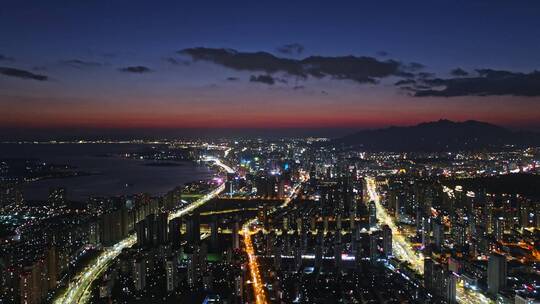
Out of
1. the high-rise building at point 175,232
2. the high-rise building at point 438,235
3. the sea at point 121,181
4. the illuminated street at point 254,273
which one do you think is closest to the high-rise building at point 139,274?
the illuminated street at point 254,273

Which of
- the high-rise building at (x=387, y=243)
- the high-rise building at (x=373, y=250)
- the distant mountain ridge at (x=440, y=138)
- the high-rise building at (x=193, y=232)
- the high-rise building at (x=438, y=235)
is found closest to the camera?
the high-rise building at (x=373, y=250)

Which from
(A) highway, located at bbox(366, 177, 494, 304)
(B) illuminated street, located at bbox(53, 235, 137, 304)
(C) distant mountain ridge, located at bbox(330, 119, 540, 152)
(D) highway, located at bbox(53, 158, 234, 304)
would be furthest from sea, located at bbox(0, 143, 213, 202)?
(C) distant mountain ridge, located at bbox(330, 119, 540, 152)

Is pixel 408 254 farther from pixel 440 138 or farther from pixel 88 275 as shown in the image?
pixel 440 138

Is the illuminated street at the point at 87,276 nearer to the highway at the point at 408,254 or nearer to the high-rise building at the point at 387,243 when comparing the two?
the high-rise building at the point at 387,243

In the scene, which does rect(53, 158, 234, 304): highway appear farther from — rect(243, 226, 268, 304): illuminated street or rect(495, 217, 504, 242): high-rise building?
rect(495, 217, 504, 242): high-rise building

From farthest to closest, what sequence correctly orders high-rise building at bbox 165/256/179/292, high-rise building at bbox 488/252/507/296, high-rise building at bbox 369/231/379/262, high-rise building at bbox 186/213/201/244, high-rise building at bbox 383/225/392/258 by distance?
high-rise building at bbox 186/213/201/244 → high-rise building at bbox 383/225/392/258 → high-rise building at bbox 369/231/379/262 → high-rise building at bbox 165/256/179/292 → high-rise building at bbox 488/252/507/296

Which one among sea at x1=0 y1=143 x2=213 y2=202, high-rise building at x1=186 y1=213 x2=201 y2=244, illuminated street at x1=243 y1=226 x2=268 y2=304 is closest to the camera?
illuminated street at x1=243 y1=226 x2=268 y2=304
